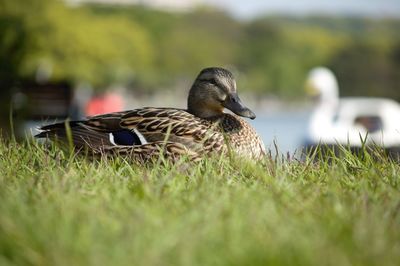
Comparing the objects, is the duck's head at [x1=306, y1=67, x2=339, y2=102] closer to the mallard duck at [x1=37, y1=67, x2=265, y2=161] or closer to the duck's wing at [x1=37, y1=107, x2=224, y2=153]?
the mallard duck at [x1=37, y1=67, x2=265, y2=161]

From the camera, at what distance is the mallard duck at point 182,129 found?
5.43m

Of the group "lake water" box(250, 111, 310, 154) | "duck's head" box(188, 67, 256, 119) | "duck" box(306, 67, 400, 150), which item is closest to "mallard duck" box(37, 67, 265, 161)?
"duck's head" box(188, 67, 256, 119)

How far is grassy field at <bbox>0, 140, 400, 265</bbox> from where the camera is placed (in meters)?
2.65

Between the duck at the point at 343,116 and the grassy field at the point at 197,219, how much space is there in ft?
52.0

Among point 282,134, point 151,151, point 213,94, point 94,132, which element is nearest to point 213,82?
point 213,94

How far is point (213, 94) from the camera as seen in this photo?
598cm

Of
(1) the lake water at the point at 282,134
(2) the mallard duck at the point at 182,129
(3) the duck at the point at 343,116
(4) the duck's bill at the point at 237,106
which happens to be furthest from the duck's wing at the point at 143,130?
(3) the duck at the point at 343,116

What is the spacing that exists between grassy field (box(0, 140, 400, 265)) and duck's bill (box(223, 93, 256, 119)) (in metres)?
1.38

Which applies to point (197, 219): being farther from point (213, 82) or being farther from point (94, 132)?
point (213, 82)

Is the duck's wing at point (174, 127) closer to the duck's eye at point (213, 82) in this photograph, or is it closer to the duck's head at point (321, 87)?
the duck's eye at point (213, 82)

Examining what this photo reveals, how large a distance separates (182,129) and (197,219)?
253cm

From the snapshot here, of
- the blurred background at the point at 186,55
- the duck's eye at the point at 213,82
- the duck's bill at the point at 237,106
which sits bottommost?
the blurred background at the point at 186,55

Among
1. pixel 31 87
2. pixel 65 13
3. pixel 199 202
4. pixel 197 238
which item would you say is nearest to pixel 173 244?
pixel 197 238

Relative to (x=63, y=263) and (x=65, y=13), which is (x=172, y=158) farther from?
(x=65, y=13)
